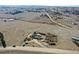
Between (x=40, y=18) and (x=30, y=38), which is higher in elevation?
(x=40, y=18)
